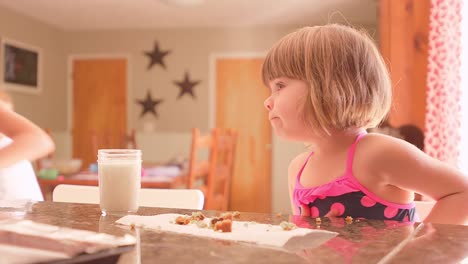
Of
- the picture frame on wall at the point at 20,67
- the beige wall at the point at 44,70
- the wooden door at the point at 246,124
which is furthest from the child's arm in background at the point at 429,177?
the wooden door at the point at 246,124

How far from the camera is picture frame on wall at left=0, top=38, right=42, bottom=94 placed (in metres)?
5.47

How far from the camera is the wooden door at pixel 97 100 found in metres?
6.61

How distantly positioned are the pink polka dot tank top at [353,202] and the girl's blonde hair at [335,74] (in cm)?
7

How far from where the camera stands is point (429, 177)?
88 cm

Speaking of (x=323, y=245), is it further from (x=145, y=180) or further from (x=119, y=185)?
(x=145, y=180)

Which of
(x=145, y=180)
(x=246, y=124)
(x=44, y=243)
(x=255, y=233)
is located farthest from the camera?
(x=246, y=124)

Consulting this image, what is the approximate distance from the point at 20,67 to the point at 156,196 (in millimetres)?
5130

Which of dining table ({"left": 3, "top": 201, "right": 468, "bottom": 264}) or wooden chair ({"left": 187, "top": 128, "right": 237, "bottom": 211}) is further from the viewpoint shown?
wooden chair ({"left": 187, "top": 128, "right": 237, "bottom": 211})

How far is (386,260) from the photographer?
52 centimetres

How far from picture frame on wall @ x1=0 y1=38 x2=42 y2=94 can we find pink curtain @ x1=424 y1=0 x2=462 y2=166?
4330 mm

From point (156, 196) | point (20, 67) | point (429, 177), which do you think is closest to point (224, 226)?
point (429, 177)

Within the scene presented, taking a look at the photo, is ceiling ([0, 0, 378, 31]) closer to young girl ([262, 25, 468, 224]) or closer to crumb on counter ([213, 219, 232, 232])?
young girl ([262, 25, 468, 224])

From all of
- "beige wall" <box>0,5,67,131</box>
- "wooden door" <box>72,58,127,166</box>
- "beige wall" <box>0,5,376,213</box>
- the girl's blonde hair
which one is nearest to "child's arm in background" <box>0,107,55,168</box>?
the girl's blonde hair

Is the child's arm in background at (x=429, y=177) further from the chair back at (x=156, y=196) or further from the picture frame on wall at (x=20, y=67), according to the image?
the picture frame on wall at (x=20, y=67)
